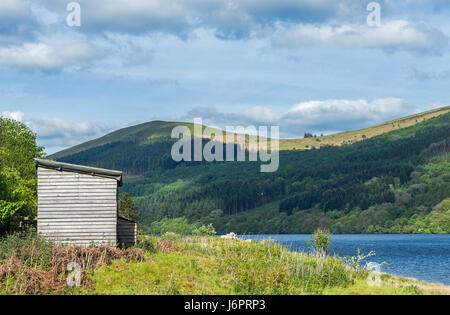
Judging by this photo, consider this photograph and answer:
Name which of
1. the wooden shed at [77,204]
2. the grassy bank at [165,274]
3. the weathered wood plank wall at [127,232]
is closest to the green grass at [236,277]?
the grassy bank at [165,274]

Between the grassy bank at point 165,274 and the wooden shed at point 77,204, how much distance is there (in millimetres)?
1964

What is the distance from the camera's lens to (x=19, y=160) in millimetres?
61406

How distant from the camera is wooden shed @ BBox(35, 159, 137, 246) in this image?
119 ft

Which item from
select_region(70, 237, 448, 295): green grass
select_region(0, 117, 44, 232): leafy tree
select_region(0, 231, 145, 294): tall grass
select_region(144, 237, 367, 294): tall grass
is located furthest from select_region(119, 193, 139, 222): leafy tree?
select_region(0, 231, 145, 294): tall grass

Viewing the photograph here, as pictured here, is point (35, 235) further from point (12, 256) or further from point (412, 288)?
point (412, 288)

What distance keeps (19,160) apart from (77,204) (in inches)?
1104

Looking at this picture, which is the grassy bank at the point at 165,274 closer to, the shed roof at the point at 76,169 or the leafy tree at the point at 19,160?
the shed roof at the point at 76,169

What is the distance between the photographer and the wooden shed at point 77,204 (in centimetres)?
3616

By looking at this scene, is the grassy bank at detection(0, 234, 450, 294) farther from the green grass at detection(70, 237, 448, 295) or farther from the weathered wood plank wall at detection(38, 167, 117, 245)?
the weathered wood plank wall at detection(38, 167, 117, 245)

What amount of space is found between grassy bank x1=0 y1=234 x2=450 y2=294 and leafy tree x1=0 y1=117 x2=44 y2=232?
13.7 meters

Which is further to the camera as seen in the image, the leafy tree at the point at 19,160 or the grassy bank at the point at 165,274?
the leafy tree at the point at 19,160

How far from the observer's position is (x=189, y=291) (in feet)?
95.8
